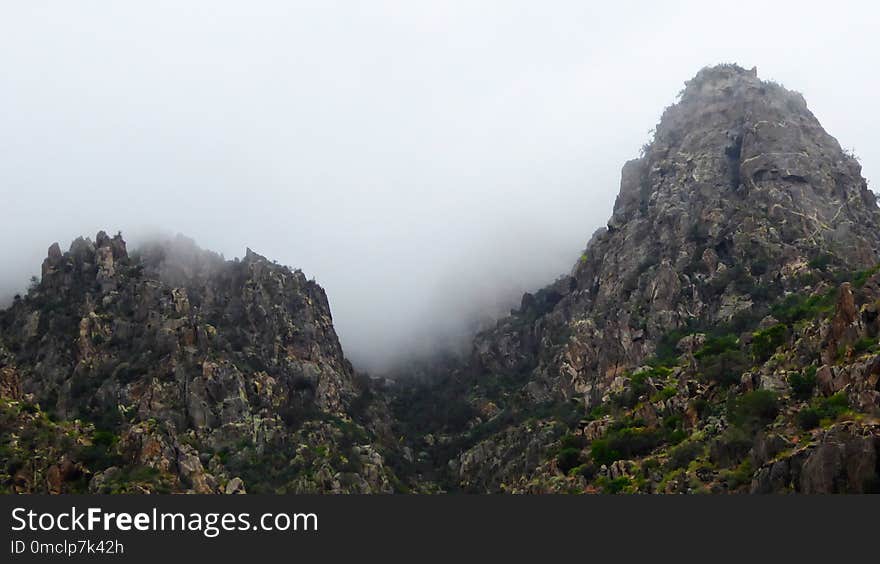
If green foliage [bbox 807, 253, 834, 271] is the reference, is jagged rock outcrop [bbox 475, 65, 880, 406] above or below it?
above

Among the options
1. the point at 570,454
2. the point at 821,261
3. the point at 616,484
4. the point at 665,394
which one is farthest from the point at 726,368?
the point at 821,261

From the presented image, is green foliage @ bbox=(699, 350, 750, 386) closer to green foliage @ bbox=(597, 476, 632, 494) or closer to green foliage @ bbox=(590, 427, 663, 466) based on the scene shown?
green foliage @ bbox=(590, 427, 663, 466)

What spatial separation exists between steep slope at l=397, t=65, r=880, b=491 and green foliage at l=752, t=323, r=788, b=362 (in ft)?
0.75

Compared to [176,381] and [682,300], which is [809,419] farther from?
[176,381]

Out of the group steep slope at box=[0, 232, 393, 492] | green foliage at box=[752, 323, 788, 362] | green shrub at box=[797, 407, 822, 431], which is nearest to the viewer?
green shrub at box=[797, 407, 822, 431]

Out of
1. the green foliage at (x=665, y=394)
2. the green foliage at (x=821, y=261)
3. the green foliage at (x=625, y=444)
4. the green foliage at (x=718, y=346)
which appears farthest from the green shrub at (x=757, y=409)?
the green foliage at (x=821, y=261)

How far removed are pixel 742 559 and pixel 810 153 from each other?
437 feet

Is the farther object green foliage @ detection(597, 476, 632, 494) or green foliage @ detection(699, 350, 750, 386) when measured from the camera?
green foliage @ detection(699, 350, 750, 386)

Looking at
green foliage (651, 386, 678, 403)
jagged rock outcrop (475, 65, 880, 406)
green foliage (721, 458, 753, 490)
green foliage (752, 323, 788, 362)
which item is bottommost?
green foliage (721, 458, 753, 490)

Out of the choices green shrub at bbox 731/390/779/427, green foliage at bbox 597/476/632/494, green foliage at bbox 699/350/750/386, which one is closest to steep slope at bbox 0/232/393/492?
green foliage at bbox 597/476/632/494

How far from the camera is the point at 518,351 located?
7790 inches

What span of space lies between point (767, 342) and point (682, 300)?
46.7m

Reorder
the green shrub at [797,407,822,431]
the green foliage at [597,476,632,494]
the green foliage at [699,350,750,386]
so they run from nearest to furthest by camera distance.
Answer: the green shrub at [797,407,822,431]
the green foliage at [597,476,632,494]
the green foliage at [699,350,750,386]

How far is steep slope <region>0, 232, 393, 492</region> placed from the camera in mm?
131625
